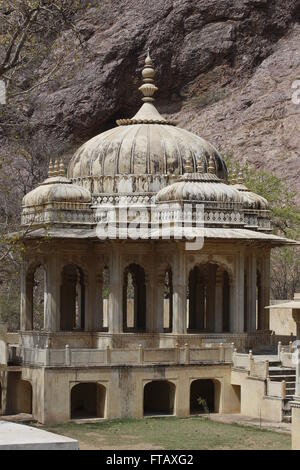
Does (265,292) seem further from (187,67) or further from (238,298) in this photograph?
(187,67)

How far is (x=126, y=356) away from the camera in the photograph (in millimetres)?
28062

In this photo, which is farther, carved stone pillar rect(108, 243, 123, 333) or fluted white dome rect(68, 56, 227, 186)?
fluted white dome rect(68, 56, 227, 186)

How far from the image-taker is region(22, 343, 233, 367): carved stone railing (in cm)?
2736

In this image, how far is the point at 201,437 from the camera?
24703 millimetres

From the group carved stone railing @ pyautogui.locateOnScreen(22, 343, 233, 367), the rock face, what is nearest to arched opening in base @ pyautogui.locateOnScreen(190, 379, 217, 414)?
carved stone railing @ pyautogui.locateOnScreen(22, 343, 233, 367)

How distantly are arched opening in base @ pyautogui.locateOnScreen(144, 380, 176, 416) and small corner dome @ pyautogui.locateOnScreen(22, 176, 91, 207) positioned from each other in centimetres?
532

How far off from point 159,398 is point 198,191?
5.45m

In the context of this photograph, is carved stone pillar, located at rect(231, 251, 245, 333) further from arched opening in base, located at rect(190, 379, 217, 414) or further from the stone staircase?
the stone staircase

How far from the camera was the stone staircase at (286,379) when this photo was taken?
86.8 ft

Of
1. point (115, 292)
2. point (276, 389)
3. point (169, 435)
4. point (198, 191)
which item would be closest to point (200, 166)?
point (198, 191)

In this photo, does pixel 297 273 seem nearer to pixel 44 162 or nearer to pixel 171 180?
pixel 44 162

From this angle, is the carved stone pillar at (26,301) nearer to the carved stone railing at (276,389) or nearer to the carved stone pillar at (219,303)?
the carved stone pillar at (219,303)

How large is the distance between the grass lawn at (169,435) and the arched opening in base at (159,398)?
3.13ft
